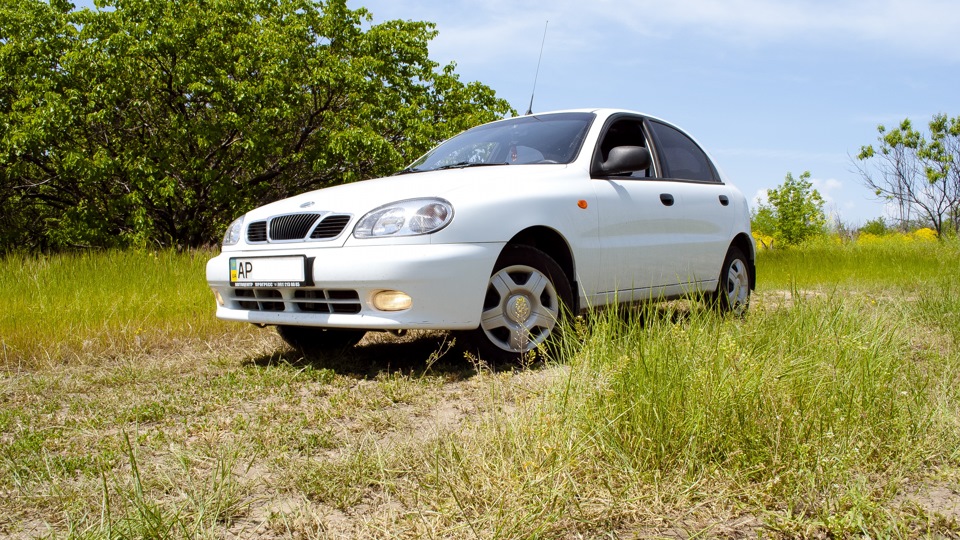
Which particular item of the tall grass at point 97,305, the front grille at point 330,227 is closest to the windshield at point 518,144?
the front grille at point 330,227

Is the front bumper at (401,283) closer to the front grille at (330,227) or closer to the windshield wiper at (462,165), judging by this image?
the front grille at (330,227)

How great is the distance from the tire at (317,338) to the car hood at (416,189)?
0.82 m

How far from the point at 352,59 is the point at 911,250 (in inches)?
506

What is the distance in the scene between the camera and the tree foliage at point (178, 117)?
52.7 ft

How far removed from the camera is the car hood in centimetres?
405

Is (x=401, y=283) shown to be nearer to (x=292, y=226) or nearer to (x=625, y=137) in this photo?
(x=292, y=226)

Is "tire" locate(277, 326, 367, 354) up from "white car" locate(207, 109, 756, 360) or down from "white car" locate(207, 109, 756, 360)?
down

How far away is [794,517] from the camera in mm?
2174

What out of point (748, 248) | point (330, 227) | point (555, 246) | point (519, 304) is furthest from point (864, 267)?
point (330, 227)

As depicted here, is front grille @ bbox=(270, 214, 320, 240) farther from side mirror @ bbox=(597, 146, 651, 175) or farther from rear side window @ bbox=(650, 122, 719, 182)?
rear side window @ bbox=(650, 122, 719, 182)

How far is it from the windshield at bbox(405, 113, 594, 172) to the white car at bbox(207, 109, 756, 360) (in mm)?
14

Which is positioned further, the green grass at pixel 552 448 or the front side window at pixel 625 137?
the front side window at pixel 625 137

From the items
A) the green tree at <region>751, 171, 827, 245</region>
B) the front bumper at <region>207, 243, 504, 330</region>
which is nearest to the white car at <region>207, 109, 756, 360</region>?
the front bumper at <region>207, 243, 504, 330</region>

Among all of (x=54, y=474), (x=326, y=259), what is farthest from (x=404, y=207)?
Result: (x=54, y=474)
